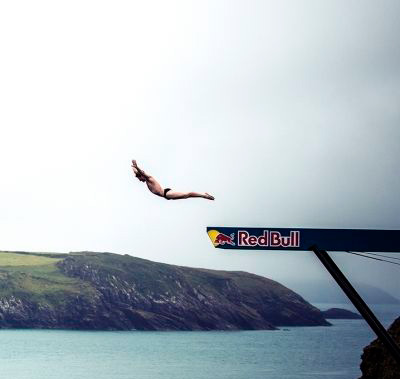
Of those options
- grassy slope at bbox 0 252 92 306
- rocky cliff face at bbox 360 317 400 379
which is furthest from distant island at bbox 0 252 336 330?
rocky cliff face at bbox 360 317 400 379

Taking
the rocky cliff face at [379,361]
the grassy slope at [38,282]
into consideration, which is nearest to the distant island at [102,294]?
the grassy slope at [38,282]

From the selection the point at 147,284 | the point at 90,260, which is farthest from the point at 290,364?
the point at 90,260

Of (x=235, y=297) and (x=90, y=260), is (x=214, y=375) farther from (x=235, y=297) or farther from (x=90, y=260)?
(x=90, y=260)

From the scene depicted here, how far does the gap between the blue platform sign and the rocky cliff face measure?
34.5 feet

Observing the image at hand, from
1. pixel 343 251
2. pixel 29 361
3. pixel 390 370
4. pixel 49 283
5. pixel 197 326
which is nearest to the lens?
pixel 343 251

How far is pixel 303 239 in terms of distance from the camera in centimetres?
1766

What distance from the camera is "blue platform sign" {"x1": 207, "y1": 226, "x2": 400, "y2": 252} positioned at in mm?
17516

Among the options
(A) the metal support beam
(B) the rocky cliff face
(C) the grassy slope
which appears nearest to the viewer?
(A) the metal support beam

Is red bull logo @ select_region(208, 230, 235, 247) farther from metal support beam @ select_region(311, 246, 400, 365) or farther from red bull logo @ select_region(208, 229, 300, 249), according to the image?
metal support beam @ select_region(311, 246, 400, 365)

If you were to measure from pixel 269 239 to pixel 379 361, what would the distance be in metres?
13.0

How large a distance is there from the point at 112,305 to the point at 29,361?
21099 millimetres

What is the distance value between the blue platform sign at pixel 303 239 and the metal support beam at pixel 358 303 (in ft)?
0.74

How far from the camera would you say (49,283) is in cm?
16250

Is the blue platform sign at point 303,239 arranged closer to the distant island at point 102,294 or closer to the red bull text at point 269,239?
the red bull text at point 269,239
